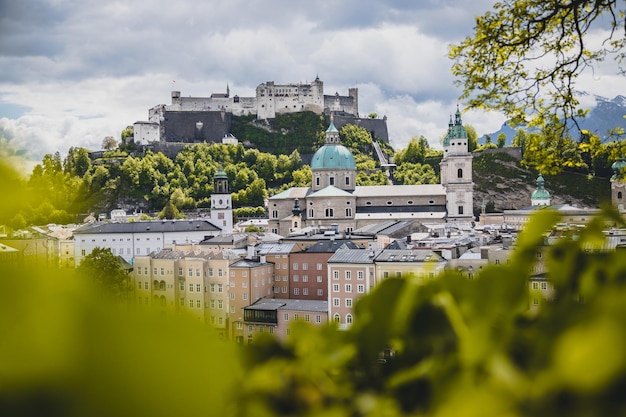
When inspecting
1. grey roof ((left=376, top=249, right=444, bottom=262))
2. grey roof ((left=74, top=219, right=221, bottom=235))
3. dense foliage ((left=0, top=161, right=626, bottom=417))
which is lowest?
grey roof ((left=376, top=249, right=444, bottom=262))

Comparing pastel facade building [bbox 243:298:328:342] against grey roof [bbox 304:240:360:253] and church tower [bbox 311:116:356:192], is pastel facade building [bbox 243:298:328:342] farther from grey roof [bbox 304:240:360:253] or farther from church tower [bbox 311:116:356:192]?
church tower [bbox 311:116:356:192]

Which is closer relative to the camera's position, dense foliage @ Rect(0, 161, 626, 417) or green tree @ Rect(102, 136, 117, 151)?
dense foliage @ Rect(0, 161, 626, 417)

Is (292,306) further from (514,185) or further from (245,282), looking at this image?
(514,185)

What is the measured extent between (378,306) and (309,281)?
71.8ft

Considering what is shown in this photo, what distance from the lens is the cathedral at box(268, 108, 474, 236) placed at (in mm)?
37062

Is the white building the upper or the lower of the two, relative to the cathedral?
lower

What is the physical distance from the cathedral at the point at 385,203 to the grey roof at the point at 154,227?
5.41m

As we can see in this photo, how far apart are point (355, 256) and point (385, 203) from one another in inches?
802

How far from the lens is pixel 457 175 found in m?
38.6

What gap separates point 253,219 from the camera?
149ft

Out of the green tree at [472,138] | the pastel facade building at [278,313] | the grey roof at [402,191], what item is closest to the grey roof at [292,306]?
the pastel facade building at [278,313]

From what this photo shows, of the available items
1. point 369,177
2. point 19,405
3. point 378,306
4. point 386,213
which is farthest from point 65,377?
point 369,177

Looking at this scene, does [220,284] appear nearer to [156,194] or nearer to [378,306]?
[378,306]

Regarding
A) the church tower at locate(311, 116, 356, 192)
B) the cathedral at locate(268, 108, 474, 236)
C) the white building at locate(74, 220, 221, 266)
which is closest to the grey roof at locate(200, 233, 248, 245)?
the white building at locate(74, 220, 221, 266)
